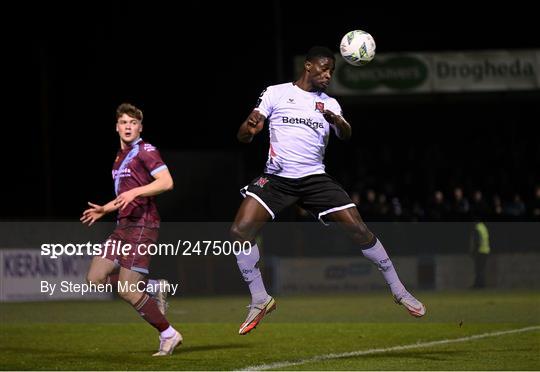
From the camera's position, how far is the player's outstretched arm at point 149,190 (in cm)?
1085

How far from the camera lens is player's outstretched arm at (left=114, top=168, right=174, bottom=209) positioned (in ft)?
35.6

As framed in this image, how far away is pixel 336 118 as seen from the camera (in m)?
10.9

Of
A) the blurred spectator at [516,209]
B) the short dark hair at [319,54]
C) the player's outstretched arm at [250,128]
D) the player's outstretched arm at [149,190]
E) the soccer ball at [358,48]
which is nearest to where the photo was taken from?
the player's outstretched arm at [250,128]

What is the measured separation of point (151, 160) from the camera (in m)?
11.6

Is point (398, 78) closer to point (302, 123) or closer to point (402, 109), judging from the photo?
point (402, 109)

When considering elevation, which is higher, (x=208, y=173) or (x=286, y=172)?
(x=286, y=172)

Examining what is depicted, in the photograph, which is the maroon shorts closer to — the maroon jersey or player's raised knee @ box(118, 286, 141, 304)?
the maroon jersey

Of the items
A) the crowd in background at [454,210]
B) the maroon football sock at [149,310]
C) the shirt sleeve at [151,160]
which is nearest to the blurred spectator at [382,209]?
the crowd in background at [454,210]

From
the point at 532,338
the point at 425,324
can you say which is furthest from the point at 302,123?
the point at 425,324

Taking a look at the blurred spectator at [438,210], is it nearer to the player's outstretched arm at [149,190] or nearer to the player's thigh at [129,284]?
the player's thigh at [129,284]

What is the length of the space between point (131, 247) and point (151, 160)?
908 mm

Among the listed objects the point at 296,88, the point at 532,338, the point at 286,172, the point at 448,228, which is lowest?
the point at 448,228

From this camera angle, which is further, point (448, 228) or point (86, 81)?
point (86, 81)

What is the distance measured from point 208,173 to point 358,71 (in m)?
6.67
